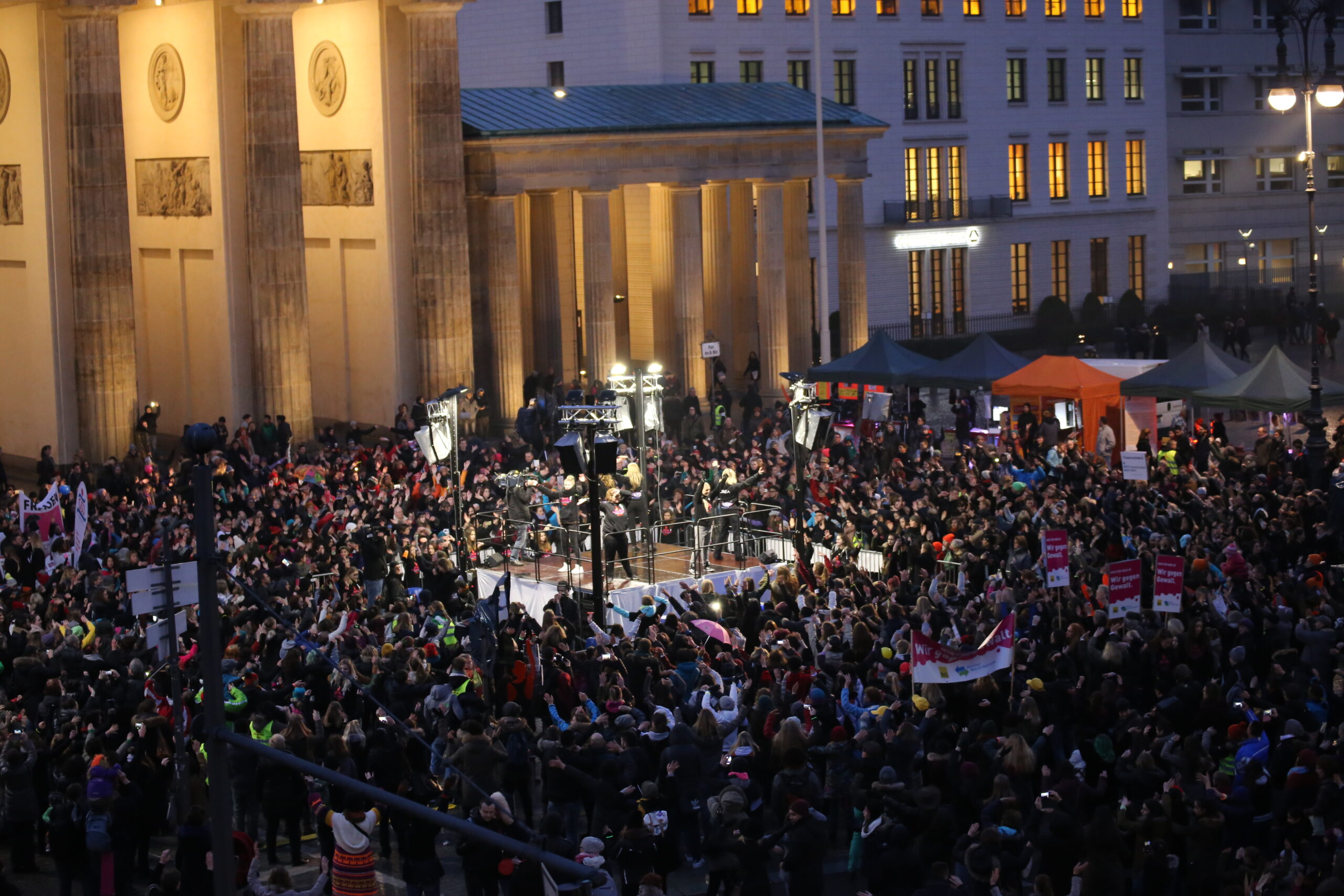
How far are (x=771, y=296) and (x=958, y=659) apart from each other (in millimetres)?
29670

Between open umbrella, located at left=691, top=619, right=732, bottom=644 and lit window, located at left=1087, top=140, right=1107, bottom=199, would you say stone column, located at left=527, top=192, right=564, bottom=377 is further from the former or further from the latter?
lit window, located at left=1087, top=140, right=1107, bottom=199

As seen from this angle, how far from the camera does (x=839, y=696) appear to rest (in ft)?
62.4

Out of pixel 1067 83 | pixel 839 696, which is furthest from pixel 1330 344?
pixel 839 696

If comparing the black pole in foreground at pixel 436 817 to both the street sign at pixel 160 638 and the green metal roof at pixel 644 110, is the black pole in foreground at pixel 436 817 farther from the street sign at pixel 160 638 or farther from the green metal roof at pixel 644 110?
the green metal roof at pixel 644 110

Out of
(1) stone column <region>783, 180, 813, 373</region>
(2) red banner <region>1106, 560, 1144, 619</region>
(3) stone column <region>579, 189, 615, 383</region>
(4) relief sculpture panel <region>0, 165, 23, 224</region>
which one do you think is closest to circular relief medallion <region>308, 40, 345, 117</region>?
(3) stone column <region>579, 189, 615, 383</region>

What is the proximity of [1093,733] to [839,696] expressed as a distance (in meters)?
2.72

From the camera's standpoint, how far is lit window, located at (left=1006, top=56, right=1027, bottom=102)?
66438 mm

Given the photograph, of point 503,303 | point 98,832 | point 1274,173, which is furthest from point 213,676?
point 1274,173

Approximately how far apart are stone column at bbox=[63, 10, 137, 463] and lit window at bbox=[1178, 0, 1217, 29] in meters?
48.9

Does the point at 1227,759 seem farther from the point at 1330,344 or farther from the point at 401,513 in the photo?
the point at 1330,344

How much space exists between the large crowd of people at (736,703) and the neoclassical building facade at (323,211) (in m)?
8.96

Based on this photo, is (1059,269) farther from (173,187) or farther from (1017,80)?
(173,187)

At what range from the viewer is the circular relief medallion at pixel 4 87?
37.2 meters

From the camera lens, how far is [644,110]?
150ft
